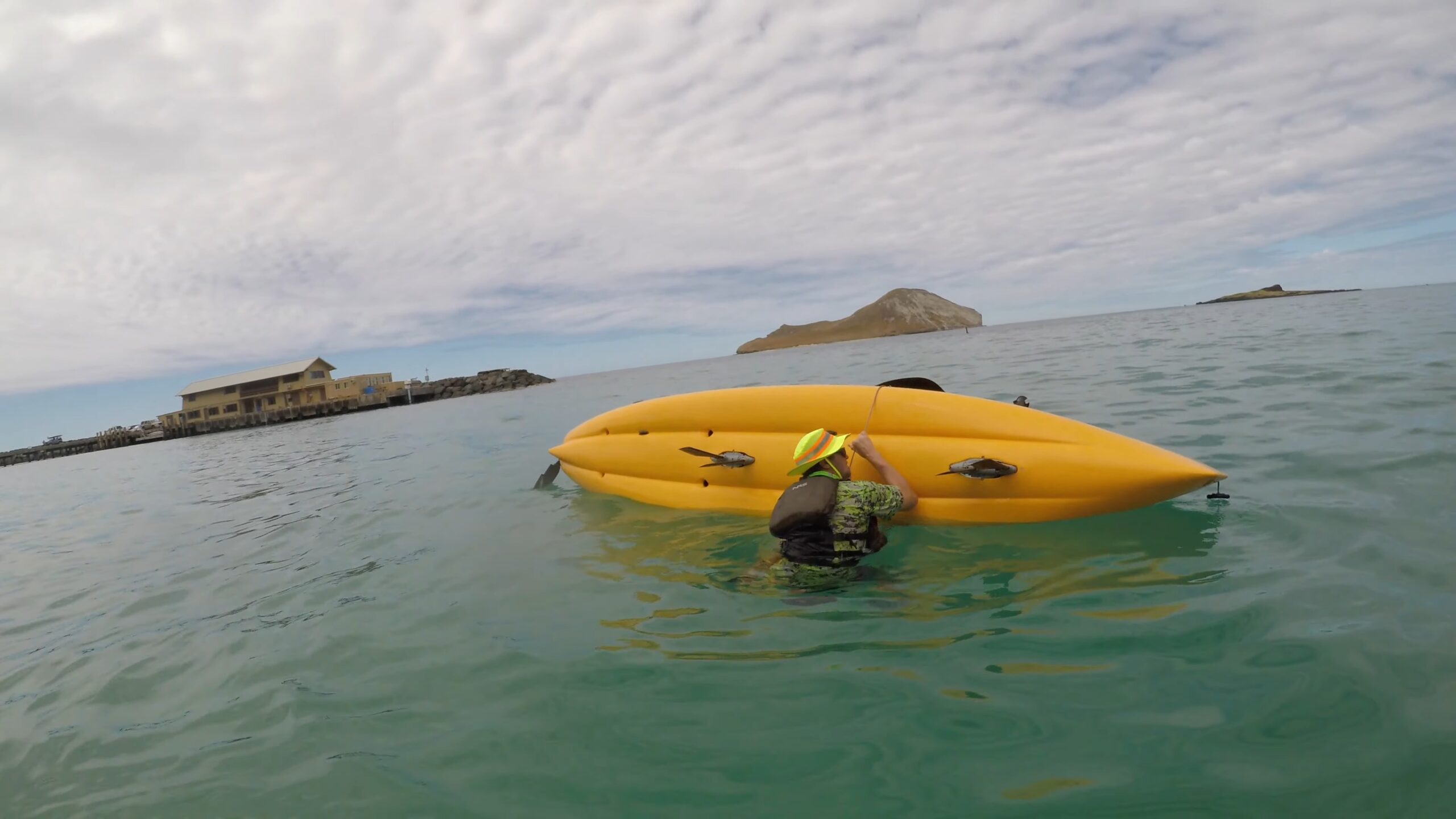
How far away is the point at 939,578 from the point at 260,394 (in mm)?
61496

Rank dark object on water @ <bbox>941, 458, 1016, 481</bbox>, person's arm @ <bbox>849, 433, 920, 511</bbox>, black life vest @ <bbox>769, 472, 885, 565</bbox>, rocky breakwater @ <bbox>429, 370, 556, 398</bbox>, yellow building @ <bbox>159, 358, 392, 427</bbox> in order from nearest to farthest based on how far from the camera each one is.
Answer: black life vest @ <bbox>769, 472, 885, 565</bbox> < dark object on water @ <bbox>941, 458, 1016, 481</bbox> < person's arm @ <bbox>849, 433, 920, 511</bbox> < yellow building @ <bbox>159, 358, 392, 427</bbox> < rocky breakwater @ <bbox>429, 370, 556, 398</bbox>

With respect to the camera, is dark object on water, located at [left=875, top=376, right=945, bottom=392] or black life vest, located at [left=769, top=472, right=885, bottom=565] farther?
dark object on water, located at [left=875, top=376, right=945, bottom=392]

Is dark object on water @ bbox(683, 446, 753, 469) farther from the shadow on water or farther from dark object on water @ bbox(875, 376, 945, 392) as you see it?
dark object on water @ bbox(875, 376, 945, 392)

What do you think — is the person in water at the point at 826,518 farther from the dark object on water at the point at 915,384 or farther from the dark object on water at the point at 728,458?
the dark object on water at the point at 915,384

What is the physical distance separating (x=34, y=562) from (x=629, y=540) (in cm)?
910

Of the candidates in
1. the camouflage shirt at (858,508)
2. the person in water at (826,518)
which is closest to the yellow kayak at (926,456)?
the camouflage shirt at (858,508)

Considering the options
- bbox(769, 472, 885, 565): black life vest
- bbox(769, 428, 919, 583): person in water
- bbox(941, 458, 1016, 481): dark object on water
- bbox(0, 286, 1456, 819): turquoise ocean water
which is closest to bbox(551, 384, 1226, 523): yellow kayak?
bbox(941, 458, 1016, 481): dark object on water

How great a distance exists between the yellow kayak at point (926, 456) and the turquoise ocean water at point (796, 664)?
0.25 meters

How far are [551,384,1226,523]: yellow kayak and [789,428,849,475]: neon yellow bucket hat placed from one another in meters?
0.76

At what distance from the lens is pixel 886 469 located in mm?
5094

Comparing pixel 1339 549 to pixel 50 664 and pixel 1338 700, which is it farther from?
pixel 50 664

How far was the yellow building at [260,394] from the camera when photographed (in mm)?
51094

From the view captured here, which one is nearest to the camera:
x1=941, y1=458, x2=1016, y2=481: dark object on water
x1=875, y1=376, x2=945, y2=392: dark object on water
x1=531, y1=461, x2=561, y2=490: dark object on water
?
x1=941, y1=458, x2=1016, y2=481: dark object on water

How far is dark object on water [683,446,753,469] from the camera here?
592 centimetres
